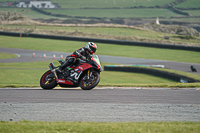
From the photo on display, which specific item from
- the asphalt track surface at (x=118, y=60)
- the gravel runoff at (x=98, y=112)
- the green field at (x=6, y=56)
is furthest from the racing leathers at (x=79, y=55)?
the green field at (x=6, y=56)

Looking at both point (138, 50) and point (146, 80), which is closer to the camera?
point (146, 80)

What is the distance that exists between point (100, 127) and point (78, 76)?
595 centimetres

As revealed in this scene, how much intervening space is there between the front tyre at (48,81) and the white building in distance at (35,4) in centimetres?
10545

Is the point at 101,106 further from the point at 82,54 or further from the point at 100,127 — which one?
the point at 82,54

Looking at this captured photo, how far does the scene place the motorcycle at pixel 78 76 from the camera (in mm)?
12906

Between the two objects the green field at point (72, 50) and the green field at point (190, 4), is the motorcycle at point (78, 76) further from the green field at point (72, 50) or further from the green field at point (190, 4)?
the green field at point (190, 4)

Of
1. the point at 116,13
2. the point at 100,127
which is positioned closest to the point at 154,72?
the point at 100,127

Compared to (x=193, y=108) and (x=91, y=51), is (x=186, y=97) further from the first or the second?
(x=91, y=51)

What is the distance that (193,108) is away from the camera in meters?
9.36

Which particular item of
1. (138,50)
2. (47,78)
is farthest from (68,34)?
(47,78)

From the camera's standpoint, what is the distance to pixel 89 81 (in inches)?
513

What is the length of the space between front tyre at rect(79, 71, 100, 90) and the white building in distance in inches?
4184

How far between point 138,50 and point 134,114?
117 feet

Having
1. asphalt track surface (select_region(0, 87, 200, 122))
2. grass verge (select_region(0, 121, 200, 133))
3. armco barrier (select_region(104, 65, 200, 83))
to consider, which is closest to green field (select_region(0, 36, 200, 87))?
armco barrier (select_region(104, 65, 200, 83))
